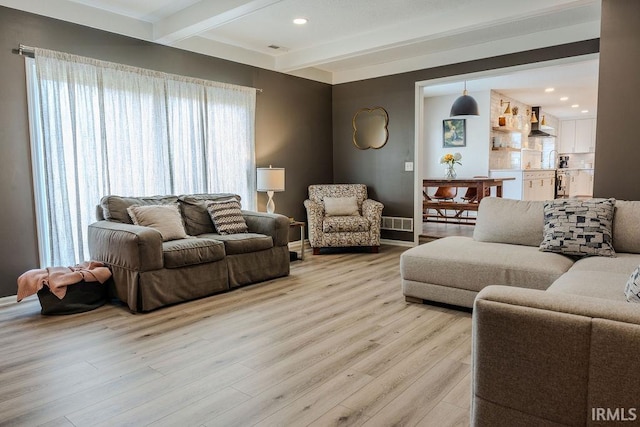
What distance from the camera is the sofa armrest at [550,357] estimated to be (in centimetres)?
124

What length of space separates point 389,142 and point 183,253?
3699 mm

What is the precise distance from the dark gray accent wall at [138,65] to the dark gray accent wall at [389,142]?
1.04ft

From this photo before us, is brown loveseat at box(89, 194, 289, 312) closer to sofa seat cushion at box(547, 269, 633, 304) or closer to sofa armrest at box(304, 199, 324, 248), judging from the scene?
sofa armrest at box(304, 199, 324, 248)

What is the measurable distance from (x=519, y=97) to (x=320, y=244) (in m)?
6.49

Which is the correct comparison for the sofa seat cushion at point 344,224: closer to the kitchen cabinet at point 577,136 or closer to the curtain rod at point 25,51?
the curtain rod at point 25,51

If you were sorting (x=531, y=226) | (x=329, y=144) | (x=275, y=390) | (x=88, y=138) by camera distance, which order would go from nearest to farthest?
(x=275, y=390), (x=531, y=226), (x=88, y=138), (x=329, y=144)

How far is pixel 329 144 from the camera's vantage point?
6766 millimetres

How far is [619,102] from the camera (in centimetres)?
358

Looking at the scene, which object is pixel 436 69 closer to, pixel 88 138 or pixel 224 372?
pixel 88 138

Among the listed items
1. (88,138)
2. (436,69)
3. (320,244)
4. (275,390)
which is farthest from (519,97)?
(275,390)

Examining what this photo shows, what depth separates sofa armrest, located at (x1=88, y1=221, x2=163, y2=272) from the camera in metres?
3.28

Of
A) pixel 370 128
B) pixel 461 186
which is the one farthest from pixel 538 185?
pixel 370 128

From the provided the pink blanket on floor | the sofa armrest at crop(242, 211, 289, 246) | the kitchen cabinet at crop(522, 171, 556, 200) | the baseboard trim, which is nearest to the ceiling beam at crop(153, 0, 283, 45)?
the sofa armrest at crop(242, 211, 289, 246)

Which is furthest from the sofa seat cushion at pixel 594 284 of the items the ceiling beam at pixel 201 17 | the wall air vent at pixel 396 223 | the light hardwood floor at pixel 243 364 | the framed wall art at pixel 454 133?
the framed wall art at pixel 454 133
